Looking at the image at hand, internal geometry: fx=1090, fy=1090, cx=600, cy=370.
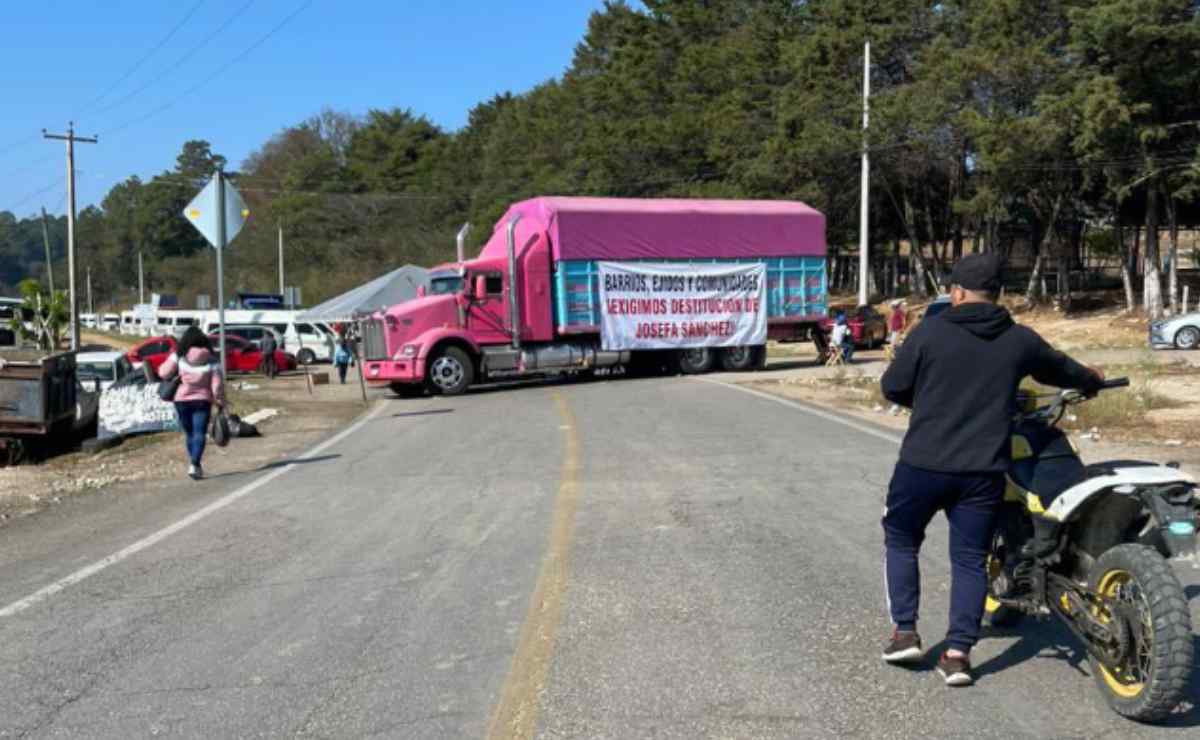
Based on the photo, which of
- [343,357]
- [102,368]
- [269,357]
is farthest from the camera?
[269,357]

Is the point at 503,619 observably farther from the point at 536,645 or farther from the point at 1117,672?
the point at 1117,672

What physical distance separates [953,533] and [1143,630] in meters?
0.85

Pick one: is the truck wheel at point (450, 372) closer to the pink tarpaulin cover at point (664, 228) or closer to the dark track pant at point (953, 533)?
the pink tarpaulin cover at point (664, 228)

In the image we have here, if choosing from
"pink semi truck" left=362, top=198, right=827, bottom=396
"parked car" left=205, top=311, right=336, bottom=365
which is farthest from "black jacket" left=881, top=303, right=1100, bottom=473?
"parked car" left=205, top=311, right=336, bottom=365

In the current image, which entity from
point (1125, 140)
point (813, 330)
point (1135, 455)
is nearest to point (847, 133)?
point (1125, 140)

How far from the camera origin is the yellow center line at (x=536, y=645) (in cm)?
438

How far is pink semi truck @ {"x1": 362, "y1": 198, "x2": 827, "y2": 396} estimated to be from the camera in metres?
23.8

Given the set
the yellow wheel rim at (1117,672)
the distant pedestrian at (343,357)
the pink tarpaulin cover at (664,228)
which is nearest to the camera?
the yellow wheel rim at (1117,672)

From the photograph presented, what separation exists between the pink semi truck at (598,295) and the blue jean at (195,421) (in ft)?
36.9

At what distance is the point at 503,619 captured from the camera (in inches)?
228

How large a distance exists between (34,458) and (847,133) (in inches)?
1369

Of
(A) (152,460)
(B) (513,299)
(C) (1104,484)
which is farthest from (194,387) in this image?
(B) (513,299)

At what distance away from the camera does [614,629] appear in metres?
5.57

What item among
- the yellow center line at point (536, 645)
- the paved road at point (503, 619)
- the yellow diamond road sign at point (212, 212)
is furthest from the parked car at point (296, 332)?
the yellow center line at point (536, 645)
